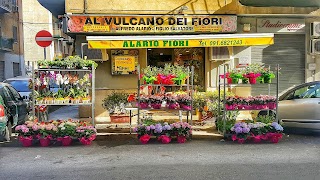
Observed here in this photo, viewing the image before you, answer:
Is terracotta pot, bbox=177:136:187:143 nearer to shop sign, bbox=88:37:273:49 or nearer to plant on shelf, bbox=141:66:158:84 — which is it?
plant on shelf, bbox=141:66:158:84

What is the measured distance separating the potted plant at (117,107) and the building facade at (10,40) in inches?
756

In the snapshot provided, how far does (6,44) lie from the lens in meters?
27.2

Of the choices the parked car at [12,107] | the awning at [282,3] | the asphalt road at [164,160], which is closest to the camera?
the asphalt road at [164,160]

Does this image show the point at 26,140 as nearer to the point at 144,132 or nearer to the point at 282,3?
the point at 144,132

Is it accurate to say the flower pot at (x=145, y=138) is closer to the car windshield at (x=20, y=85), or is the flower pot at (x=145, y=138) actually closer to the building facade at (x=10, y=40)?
the car windshield at (x=20, y=85)

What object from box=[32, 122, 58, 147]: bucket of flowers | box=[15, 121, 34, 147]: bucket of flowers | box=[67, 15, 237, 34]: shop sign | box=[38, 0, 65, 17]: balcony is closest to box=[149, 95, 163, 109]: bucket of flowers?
box=[32, 122, 58, 147]: bucket of flowers

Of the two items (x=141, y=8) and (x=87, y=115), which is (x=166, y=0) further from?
(x=87, y=115)

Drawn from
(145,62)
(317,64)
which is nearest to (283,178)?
(145,62)

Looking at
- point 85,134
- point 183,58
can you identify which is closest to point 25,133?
point 85,134


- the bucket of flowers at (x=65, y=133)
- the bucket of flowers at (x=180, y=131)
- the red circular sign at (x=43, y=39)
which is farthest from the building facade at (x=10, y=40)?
the bucket of flowers at (x=180, y=131)

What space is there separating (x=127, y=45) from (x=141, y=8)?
2.69 meters

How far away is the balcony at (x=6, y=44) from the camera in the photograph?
2634 centimetres

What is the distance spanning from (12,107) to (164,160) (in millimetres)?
4728

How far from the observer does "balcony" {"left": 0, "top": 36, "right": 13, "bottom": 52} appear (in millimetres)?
26337
